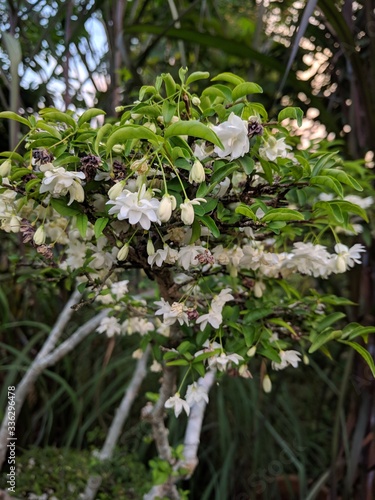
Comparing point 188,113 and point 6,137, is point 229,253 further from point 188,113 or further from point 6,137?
point 6,137

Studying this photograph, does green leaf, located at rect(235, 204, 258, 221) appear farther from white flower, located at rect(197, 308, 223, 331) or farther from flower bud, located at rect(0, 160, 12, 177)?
flower bud, located at rect(0, 160, 12, 177)

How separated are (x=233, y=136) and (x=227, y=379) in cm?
118

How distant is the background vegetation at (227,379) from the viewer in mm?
1102

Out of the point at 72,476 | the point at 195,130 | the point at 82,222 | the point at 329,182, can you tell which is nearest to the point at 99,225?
the point at 82,222

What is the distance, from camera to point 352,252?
0.72m

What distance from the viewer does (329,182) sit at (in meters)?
0.57

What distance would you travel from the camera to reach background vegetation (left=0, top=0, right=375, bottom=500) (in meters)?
1.10

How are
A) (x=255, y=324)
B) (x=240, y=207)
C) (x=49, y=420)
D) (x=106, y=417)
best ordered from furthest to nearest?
1. (x=106, y=417)
2. (x=49, y=420)
3. (x=255, y=324)
4. (x=240, y=207)

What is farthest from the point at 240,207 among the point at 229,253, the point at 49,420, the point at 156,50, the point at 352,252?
the point at 156,50

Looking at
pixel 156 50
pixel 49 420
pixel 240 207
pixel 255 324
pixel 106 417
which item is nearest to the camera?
pixel 240 207

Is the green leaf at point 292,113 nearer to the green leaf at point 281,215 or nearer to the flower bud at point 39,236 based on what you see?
the green leaf at point 281,215

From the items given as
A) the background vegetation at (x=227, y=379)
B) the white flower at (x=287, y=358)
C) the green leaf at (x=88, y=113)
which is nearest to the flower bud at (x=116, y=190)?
the green leaf at (x=88, y=113)

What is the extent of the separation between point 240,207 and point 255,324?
0.68 feet

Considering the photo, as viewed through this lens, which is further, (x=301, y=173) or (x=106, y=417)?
(x=106, y=417)
